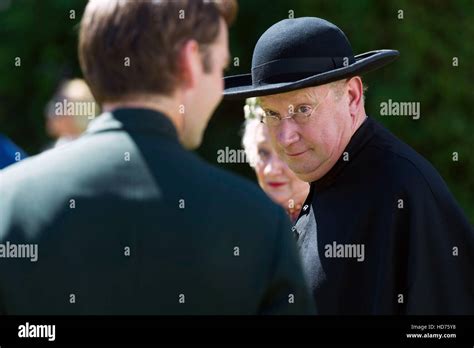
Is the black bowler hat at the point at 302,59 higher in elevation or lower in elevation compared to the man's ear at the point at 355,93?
higher

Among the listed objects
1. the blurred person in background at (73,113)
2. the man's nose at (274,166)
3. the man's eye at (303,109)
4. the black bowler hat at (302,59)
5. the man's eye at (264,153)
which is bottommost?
the man's nose at (274,166)

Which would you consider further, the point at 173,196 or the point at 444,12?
the point at 444,12

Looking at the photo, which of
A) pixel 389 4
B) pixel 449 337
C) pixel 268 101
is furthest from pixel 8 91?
pixel 449 337

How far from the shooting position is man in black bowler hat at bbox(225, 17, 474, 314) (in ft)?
10.5

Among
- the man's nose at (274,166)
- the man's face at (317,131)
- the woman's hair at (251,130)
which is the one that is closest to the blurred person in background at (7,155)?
the woman's hair at (251,130)

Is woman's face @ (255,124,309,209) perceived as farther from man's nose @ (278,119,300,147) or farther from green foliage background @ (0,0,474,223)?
green foliage background @ (0,0,474,223)

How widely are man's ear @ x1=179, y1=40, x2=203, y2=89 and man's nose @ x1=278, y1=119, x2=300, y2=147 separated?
1.60 metres

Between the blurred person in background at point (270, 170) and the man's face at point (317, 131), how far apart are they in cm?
88

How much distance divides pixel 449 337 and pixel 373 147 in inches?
26.0

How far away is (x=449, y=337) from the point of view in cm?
330

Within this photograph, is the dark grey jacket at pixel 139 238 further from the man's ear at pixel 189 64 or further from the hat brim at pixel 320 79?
the hat brim at pixel 320 79

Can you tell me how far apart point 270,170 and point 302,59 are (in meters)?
1.16

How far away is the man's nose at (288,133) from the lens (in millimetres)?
3529

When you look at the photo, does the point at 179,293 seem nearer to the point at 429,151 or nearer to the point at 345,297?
the point at 345,297
